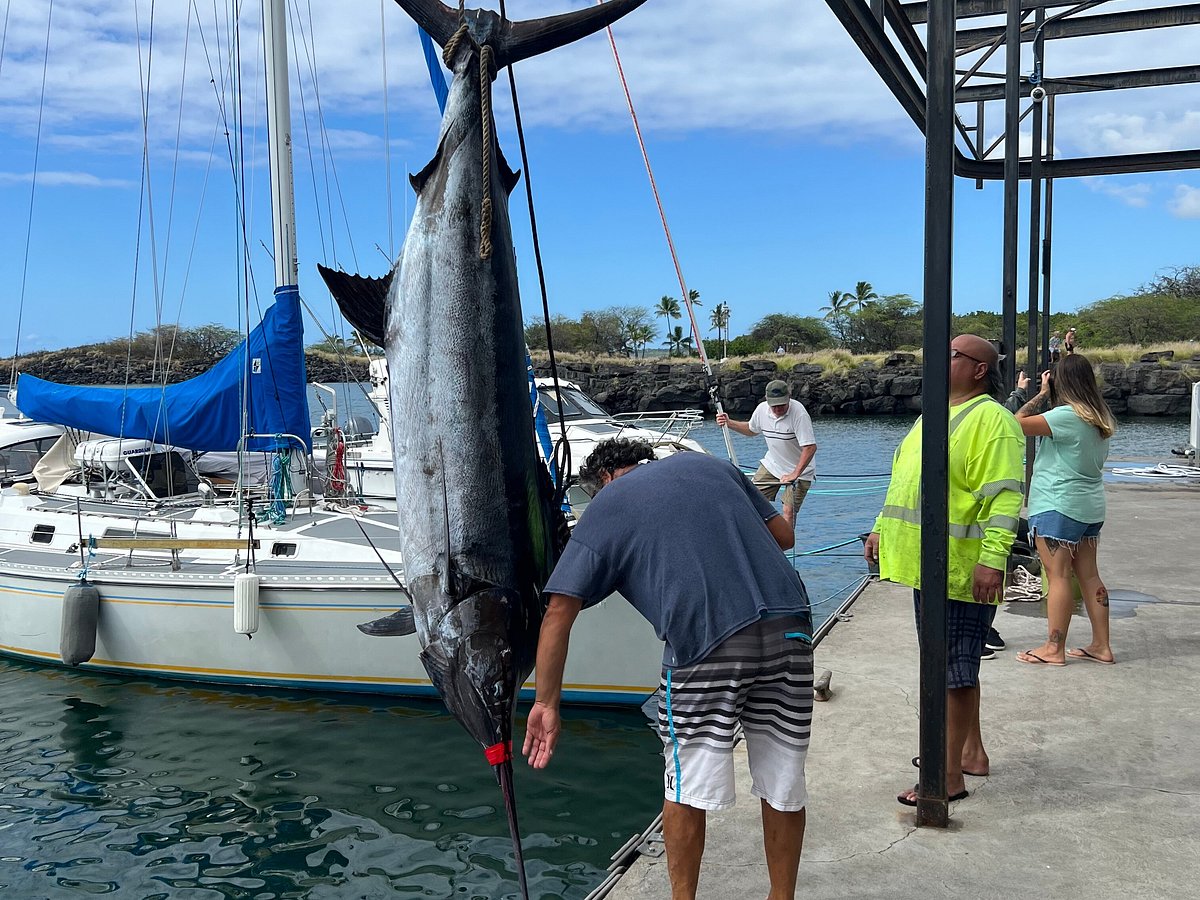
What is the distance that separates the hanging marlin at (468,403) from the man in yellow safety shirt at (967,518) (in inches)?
62.4

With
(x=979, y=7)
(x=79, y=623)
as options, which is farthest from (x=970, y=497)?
(x=79, y=623)

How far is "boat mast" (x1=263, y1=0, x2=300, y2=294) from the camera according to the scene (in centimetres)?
902

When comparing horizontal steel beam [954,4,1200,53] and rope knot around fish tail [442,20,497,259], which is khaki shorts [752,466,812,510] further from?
rope knot around fish tail [442,20,497,259]

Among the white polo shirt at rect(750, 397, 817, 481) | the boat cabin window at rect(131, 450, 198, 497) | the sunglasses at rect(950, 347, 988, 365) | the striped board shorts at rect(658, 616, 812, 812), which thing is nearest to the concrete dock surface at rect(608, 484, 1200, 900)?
the striped board shorts at rect(658, 616, 812, 812)

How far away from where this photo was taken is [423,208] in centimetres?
259

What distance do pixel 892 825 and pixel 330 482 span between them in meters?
Result: 7.79

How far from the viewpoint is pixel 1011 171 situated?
7.58 metres

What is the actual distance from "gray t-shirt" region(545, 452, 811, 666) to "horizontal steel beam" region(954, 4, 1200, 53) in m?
7.69

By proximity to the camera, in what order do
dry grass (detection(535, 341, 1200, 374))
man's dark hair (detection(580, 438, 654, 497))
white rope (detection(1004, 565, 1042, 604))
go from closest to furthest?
1. man's dark hair (detection(580, 438, 654, 497))
2. white rope (detection(1004, 565, 1042, 604))
3. dry grass (detection(535, 341, 1200, 374))

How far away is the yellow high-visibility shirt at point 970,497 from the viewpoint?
343 centimetres

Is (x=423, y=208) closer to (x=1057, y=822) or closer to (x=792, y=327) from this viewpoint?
(x=1057, y=822)

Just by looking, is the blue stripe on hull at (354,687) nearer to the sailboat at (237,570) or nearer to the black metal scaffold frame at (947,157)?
the sailboat at (237,570)

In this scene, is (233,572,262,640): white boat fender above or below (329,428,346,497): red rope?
below

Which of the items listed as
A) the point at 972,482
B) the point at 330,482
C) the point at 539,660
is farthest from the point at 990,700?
the point at 330,482
